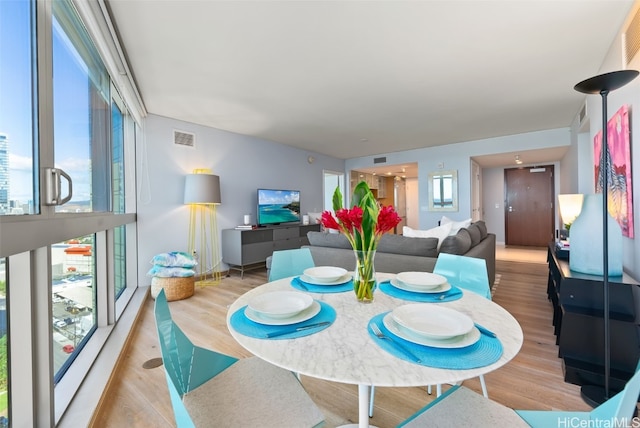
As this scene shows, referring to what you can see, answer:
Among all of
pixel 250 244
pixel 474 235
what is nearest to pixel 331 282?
pixel 474 235

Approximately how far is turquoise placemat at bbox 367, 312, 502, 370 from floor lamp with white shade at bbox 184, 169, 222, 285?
366 cm

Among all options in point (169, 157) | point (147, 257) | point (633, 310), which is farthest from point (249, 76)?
point (633, 310)

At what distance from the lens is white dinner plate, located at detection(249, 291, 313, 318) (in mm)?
945

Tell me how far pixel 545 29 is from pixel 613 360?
228 centimetres

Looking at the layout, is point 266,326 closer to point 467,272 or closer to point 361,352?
point 361,352

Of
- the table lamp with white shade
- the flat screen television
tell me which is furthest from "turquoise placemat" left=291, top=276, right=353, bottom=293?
the flat screen television

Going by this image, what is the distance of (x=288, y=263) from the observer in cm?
198

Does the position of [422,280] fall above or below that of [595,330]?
above

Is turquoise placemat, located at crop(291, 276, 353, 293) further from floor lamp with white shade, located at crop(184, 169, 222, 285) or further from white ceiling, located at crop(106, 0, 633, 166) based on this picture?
floor lamp with white shade, located at crop(184, 169, 222, 285)

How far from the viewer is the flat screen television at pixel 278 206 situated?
5.04 m

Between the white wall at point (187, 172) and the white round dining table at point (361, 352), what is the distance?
11.1 feet

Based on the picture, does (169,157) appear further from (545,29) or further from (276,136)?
(545,29)

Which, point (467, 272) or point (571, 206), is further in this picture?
point (571, 206)

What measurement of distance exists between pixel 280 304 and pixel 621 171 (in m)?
2.50
